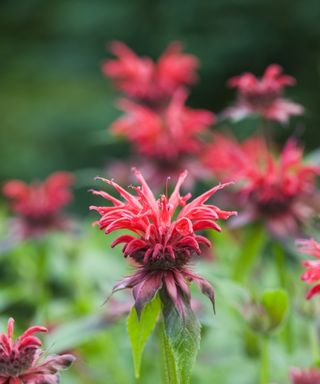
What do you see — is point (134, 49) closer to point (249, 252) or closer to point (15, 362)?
point (249, 252)

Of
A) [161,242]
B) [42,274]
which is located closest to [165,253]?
[161,242]

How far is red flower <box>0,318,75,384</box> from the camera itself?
3.43 feet

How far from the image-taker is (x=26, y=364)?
1065 mm

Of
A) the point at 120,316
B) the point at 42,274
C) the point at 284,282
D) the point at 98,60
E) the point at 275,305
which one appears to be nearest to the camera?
the point at 275,305

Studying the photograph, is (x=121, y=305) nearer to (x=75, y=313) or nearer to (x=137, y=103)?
(x=75, y=313)

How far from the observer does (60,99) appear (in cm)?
457

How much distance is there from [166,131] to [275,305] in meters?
0.86

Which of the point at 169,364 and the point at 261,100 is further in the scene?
the point at 261,100

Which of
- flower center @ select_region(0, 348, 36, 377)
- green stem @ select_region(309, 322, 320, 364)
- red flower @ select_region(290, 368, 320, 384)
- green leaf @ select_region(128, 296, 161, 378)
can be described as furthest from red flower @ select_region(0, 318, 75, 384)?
green stem @ select_region(309, 322, 320, 364)

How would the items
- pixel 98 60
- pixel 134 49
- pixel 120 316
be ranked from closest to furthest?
pixel 120 316
pixel 134 49
pixel 98 60

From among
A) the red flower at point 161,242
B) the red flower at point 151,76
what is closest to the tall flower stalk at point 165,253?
the red flower at point 161,242

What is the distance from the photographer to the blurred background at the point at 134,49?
165 inches

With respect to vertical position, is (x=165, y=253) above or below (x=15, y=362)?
above

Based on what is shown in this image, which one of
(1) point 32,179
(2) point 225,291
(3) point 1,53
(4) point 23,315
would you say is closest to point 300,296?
(2) point 225,291
